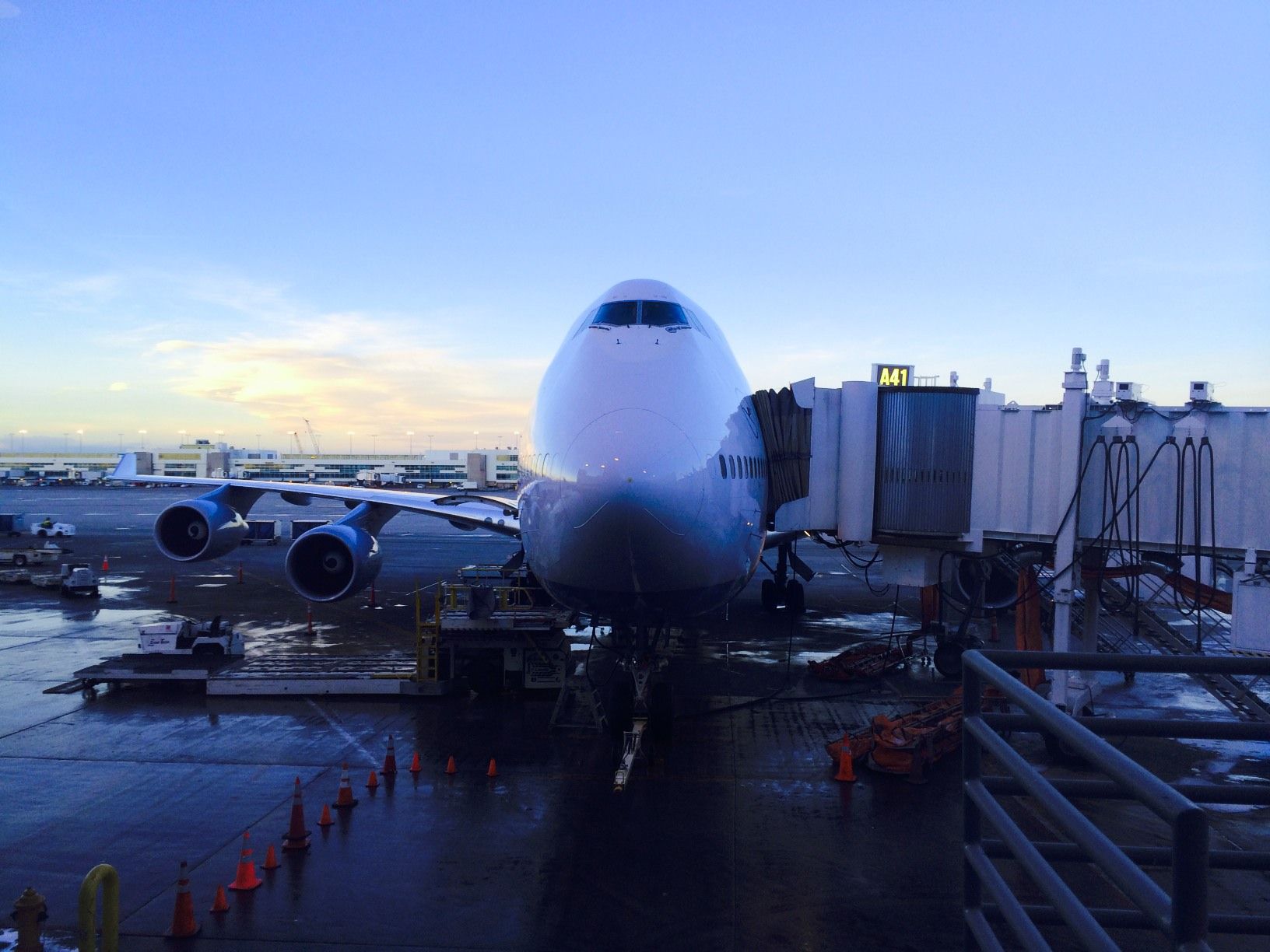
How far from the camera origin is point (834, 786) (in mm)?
11930

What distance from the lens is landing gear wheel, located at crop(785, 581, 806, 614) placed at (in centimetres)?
2616

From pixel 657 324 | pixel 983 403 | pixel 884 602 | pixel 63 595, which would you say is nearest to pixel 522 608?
pixel 657 324

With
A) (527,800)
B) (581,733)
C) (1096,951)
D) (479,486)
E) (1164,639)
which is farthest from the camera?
(479,486)

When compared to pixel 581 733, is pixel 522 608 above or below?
above

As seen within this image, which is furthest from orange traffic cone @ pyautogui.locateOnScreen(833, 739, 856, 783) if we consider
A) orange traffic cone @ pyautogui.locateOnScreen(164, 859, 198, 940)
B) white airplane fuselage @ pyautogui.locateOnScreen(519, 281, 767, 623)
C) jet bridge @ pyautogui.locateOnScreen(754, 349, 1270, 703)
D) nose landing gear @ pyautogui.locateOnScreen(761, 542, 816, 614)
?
nose landing gear @ pyautogui.locateOnScreen(761, 542, 816, 614)

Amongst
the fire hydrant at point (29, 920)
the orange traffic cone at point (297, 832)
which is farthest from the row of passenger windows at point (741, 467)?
the fire hydrant at point (29, 920)

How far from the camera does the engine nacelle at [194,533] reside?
21828 millimetres

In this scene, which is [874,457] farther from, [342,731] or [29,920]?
[29,920]

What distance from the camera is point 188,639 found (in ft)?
61.1

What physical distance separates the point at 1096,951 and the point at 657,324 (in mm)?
10560

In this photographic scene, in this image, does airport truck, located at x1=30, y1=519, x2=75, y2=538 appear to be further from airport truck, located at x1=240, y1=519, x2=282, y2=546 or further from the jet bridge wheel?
the jet bridge wheel

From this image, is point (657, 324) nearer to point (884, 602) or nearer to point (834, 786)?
point (834, 786)

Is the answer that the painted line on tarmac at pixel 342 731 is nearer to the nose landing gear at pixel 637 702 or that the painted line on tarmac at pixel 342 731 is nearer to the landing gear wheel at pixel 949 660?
the nose landing gear at pixel 637 702

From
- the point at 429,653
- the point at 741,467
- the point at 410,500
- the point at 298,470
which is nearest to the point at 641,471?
the point at 741,467
